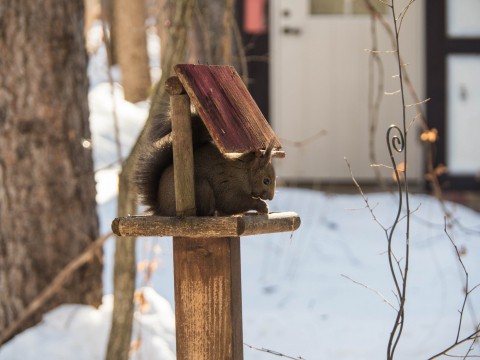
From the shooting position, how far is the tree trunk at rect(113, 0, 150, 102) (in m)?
10.8

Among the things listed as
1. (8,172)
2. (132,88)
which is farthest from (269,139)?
(132,88)

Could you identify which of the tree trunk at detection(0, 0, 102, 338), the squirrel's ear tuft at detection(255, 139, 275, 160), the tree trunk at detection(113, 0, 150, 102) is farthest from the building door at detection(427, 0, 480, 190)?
the squirrel's ear tuft at detection(255, 139, 275, 160)

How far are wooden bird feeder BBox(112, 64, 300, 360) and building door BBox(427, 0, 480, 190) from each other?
558cm

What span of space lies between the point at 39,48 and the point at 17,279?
42.3 inches

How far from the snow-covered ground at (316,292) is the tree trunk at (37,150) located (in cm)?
Answer: 25

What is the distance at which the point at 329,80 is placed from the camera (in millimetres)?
8133

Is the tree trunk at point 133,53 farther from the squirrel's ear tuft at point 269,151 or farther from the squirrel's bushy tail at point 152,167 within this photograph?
the squirrel's ear tuft at point 269,151

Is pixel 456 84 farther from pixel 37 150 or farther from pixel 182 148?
pixel 182 148

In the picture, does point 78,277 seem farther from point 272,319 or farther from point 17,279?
point 272,319

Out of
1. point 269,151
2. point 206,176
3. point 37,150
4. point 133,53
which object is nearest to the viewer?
point 269,151

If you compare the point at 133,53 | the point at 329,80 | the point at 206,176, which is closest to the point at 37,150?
the point at 206,176

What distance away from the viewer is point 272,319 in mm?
5172

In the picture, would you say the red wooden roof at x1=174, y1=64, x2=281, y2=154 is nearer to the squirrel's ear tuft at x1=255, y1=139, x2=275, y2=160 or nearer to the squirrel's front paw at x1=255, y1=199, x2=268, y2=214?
the squirrel's ear tuft at x1=255, y1=139, x2=275, y2=160

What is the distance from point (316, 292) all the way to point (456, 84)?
3.10 metres
